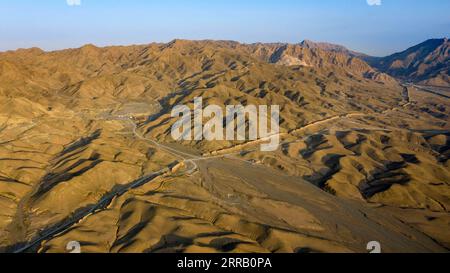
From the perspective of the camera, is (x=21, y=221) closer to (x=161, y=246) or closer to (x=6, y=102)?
(x=161, y=246)

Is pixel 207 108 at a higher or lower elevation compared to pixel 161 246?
higher

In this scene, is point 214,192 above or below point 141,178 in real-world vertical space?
below

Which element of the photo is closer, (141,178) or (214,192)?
(214,192)

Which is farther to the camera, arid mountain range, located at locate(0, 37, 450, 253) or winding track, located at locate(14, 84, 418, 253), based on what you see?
winding track, located at locate(14, 84, 418, 253)

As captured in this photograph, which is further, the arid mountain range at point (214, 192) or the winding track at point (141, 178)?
the winding track at point (141, 178)
